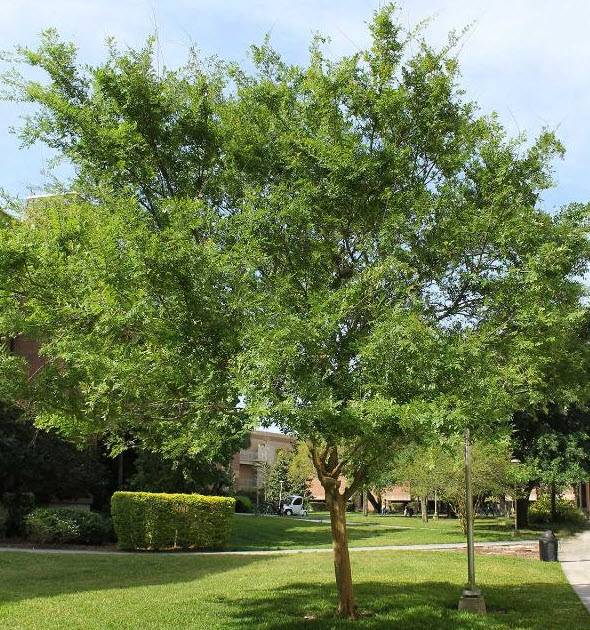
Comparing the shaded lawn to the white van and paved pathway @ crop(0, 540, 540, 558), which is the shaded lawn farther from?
the white van

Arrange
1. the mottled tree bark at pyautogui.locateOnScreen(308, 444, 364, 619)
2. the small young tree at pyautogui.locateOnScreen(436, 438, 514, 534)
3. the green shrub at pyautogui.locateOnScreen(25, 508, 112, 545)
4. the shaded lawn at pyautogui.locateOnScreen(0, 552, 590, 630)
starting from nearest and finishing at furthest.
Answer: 1. the shaded lawn at pyautogui.locateOnScreen(0, 552, 590, 630)
2. the mottled tree bark at pyautogui.locateOnScreen(308, 444, 364, 619)
3. the green shrub at pyautogui.locateOnScreen(25, 508, 112, 545)
4. the small young tree at pyautogui.locateOnScreen(436, 438, 514, 534)

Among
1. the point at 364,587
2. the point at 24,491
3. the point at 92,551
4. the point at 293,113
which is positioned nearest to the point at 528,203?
the point at 293,113

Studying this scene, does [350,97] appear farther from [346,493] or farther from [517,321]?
[346,493]

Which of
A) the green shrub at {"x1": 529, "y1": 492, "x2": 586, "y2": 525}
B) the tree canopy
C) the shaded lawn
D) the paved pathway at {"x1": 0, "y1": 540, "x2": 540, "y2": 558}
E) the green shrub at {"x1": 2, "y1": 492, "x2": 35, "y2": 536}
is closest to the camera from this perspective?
the tree canopy

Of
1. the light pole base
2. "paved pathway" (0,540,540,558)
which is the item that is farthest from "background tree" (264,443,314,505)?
the light pole base

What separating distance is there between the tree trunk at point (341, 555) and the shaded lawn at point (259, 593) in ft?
0.75

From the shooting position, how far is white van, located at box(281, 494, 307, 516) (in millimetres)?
55156

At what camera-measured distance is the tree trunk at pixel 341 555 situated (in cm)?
967

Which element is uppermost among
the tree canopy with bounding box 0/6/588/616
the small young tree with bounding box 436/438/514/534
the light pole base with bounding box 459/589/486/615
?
the tree canopy with bounding box 0/6/588/616

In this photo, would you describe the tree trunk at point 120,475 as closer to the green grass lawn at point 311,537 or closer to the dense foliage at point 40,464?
the dense foliage at point 40,464

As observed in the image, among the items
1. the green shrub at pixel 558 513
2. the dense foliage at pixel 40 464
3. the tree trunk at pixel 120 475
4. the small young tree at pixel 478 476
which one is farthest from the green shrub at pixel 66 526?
the green shrub at pixel 558 513

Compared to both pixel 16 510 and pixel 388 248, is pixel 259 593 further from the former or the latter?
pixel 16 510

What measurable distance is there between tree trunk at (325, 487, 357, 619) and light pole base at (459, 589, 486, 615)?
71.5 inches

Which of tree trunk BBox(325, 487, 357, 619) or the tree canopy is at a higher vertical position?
the tree canopy
